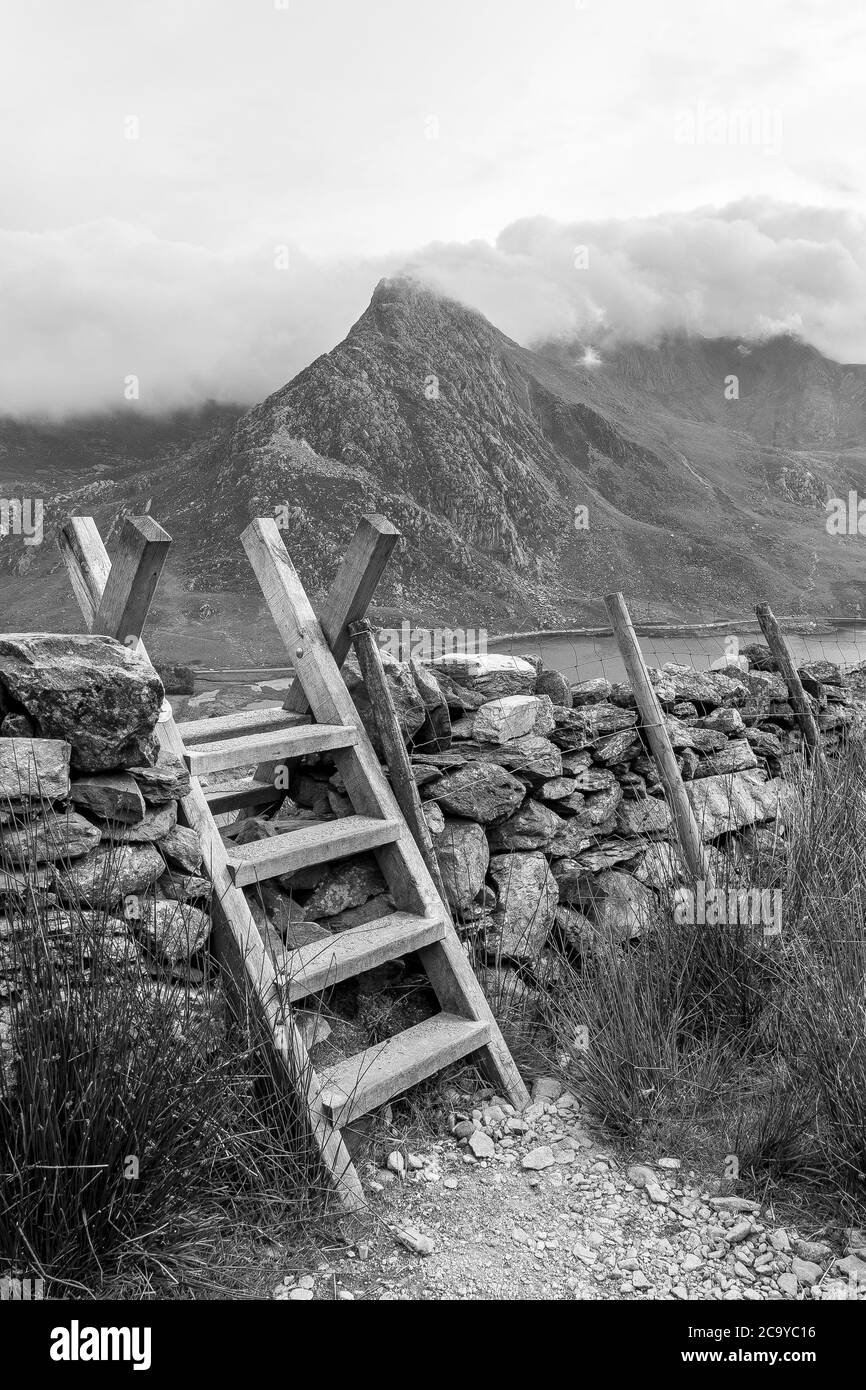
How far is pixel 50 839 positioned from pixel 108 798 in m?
0.27

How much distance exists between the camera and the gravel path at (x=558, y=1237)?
2.49 m

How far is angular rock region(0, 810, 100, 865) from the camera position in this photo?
2348 millimetres

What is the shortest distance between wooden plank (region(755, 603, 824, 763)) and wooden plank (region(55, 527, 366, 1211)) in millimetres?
4495

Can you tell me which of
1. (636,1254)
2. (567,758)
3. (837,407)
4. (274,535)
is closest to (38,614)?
(274,535)

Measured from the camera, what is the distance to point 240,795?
4023 millimetres

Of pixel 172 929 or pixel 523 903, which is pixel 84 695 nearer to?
pixel 172 929

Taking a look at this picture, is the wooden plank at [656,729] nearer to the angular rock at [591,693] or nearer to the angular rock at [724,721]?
the angular rock at [591,693]

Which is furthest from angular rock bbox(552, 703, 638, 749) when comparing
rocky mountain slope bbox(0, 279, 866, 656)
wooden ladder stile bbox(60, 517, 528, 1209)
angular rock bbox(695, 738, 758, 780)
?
rocky mountain slope bbox(0, 279, 866, 656)

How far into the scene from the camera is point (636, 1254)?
2.66 meters

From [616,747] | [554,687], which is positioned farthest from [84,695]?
[616,747]

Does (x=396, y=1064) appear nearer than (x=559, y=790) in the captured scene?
Yes

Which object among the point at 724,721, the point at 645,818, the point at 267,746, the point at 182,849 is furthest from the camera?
the point at 724,721

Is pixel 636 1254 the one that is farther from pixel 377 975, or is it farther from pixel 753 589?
pixel 753 589

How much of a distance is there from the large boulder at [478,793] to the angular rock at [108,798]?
5.17 ft
